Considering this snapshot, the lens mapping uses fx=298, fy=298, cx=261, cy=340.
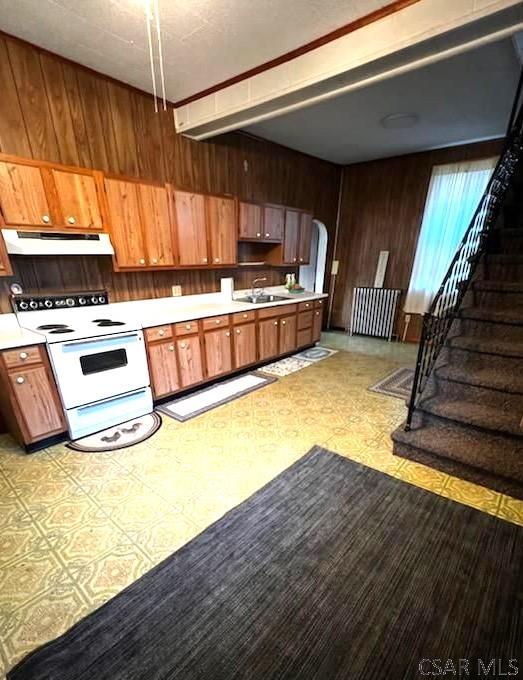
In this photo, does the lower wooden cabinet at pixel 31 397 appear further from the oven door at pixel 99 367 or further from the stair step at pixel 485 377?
the stair step at pixel 485 377

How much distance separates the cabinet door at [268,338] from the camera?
13.2 feet

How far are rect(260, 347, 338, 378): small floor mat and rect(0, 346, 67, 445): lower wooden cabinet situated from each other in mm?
2424

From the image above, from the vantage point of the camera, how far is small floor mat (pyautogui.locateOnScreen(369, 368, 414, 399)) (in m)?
3.38

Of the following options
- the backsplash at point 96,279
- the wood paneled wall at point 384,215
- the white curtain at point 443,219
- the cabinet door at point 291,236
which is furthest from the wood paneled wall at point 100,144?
the white curtain at point 443,219

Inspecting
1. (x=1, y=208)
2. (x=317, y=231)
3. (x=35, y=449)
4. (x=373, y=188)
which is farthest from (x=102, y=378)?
(x=373, y=188)

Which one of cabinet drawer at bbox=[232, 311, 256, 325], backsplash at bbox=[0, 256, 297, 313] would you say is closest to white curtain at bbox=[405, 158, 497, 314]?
cabinet drawer at bbox=[232, 311, 256, 325]

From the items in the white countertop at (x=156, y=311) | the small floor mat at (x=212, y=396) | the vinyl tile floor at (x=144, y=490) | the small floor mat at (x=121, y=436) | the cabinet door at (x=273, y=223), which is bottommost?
the small floor mat at (x=212, y=396)

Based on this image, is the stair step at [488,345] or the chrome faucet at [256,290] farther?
the chrome faucet at [256,290]

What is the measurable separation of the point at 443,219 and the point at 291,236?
8.08ft

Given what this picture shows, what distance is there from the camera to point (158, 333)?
296 centimetres

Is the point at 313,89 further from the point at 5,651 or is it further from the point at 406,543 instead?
the point at 5,651

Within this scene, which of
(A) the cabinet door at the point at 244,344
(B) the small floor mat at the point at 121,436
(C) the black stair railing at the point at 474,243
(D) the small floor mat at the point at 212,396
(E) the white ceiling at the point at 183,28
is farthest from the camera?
(A) the cabinet door at the point at 244,344

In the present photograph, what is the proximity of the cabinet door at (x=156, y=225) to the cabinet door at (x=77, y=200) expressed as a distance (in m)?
0.44

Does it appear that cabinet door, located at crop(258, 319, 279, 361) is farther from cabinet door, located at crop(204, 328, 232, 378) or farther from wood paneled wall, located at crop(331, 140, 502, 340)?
wood paneled wall, located at crop(331, 140, 502, 340)
